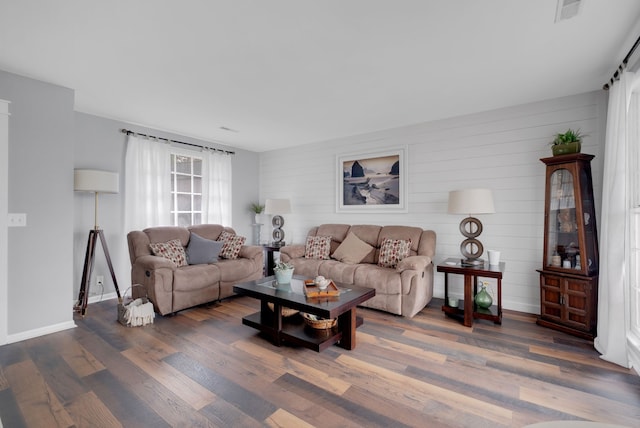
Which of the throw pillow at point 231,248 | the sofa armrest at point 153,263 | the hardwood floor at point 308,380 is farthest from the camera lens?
the throw pillow at point 231,248

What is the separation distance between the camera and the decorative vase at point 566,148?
9.58 feet

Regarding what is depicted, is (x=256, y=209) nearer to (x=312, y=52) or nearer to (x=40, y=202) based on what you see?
(x=40, y=202)

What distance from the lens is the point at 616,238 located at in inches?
95.9

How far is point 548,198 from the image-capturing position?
10.2ft

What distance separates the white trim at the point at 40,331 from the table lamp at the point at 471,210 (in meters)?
4.20

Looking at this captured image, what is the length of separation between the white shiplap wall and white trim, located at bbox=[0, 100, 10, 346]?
13.2ft

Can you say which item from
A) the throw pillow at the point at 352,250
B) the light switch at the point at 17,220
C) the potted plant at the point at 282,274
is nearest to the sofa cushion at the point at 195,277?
the potted plant at the point at 282,274

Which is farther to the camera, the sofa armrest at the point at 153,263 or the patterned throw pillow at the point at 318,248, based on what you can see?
the patterned throw pillow at the point at 318,248

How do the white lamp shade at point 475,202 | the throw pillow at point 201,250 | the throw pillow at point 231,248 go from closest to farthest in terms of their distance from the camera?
the white lamp shade at point 475,202 < the throw pillow at point 201,250 < the throw pillow at point 231,248

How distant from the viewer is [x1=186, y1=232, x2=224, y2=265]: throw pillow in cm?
401

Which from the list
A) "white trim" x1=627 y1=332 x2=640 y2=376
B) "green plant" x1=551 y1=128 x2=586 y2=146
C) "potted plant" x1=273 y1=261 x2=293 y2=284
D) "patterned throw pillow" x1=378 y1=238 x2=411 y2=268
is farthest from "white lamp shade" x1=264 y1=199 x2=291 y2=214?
"white trim" x1=627 y1=332 x2=640 y2=376

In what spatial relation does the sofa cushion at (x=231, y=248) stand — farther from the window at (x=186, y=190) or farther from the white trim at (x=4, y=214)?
the white trim at (x=4, y=214)

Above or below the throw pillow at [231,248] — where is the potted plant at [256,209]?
above

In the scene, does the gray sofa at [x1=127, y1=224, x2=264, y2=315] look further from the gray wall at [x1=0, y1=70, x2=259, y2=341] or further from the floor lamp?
the gray wall at [x1=0, y1=70, x2=259, y2=341]
